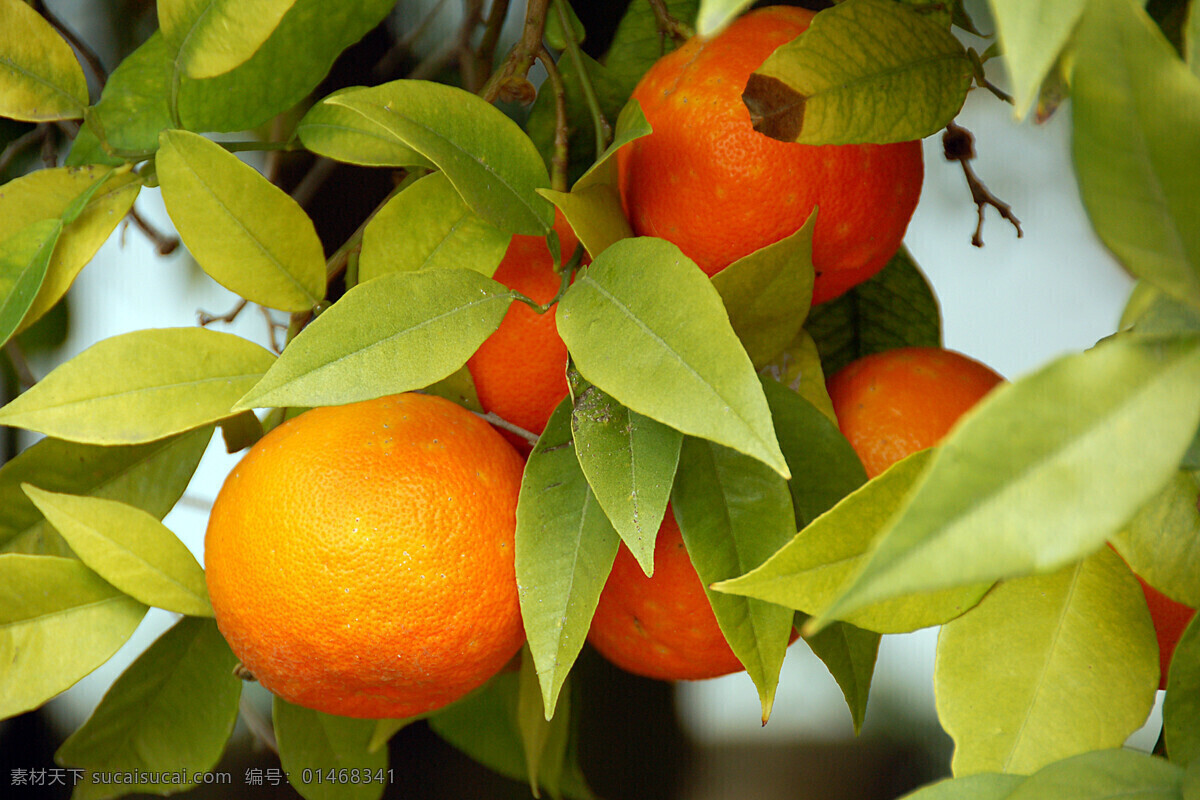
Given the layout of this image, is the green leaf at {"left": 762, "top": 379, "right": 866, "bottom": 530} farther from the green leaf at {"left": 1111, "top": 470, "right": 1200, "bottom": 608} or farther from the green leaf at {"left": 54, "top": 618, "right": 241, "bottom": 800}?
the green leaf at {"left": 54, "top": 618, "right": 241, "bottom": 800}

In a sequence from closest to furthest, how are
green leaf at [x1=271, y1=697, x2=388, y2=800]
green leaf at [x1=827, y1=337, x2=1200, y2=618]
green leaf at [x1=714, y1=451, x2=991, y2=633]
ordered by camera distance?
green leaf at [x1=827, y1=337, x2=1200, y2=618] < green leaf at [x1=714, y1=451, x2=991, y2=633] < green leaf at [x1=271, y1=697, x2=388, y2=800]

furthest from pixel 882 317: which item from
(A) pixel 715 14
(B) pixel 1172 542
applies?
(A) pixel 715 14

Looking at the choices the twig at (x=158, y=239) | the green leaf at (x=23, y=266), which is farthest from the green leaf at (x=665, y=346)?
the twig at (x=158, y=239)

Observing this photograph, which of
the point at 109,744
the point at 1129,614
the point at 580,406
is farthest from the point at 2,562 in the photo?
the point at 1129,614

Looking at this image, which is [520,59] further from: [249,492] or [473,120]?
[249,492]

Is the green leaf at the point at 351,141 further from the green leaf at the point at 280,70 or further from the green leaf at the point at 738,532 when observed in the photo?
the green leaf at the point at 738,532

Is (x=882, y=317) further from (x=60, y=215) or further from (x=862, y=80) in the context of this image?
(x=60, y=215)

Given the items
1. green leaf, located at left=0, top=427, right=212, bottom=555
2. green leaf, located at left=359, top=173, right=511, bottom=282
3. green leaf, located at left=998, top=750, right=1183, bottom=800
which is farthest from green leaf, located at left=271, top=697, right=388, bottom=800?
green leaf, located at left=998, top=750, right=1183, bottom=800
